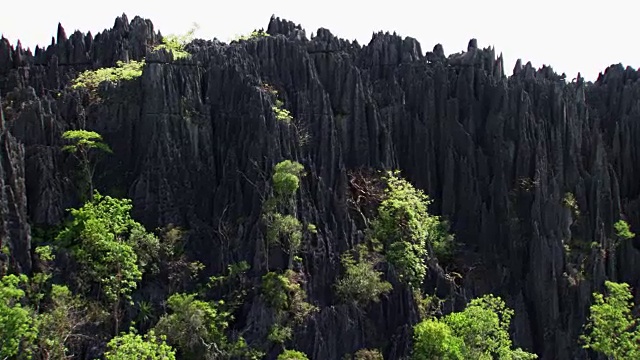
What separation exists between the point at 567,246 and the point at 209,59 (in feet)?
80.6

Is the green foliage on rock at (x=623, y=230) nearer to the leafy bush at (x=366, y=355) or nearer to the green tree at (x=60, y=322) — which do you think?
the leafy bush at (x=366, y=355)

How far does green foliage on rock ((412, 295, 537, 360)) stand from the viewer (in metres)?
40.2

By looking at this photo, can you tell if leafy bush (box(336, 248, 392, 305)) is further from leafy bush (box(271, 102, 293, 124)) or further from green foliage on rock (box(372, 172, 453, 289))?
leafy bush (box(271, 102, 293, 124))

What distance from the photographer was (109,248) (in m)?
40.1

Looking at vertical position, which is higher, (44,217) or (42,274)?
(44,217)

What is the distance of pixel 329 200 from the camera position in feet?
150

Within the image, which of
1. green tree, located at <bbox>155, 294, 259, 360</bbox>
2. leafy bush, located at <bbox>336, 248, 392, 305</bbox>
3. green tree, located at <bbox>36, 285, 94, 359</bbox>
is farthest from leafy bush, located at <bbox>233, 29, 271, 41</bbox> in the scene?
green tree, located at <bbox>36, 285, 94, 359</bbox>

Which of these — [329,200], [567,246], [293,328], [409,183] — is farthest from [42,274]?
[567,246]

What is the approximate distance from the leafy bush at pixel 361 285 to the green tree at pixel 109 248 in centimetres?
999

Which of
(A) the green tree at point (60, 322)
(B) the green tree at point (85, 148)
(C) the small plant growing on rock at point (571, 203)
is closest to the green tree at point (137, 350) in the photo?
(A) the green tree at point (60, 322)

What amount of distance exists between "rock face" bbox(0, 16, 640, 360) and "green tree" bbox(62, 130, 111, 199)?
28.8 inches

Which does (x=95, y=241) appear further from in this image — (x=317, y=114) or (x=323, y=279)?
(x=317, y=114)

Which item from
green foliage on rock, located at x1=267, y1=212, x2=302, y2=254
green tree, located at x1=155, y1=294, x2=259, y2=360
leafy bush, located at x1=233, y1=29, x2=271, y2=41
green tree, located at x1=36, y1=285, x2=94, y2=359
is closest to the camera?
green tree, located at x1=36, y1=285, x2=94, y2=359

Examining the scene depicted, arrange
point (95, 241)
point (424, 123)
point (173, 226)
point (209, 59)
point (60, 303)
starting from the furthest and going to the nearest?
point (424, 123)
point (209, 59)
point (173, 226)
point (95, 241)
point (60, 303)
